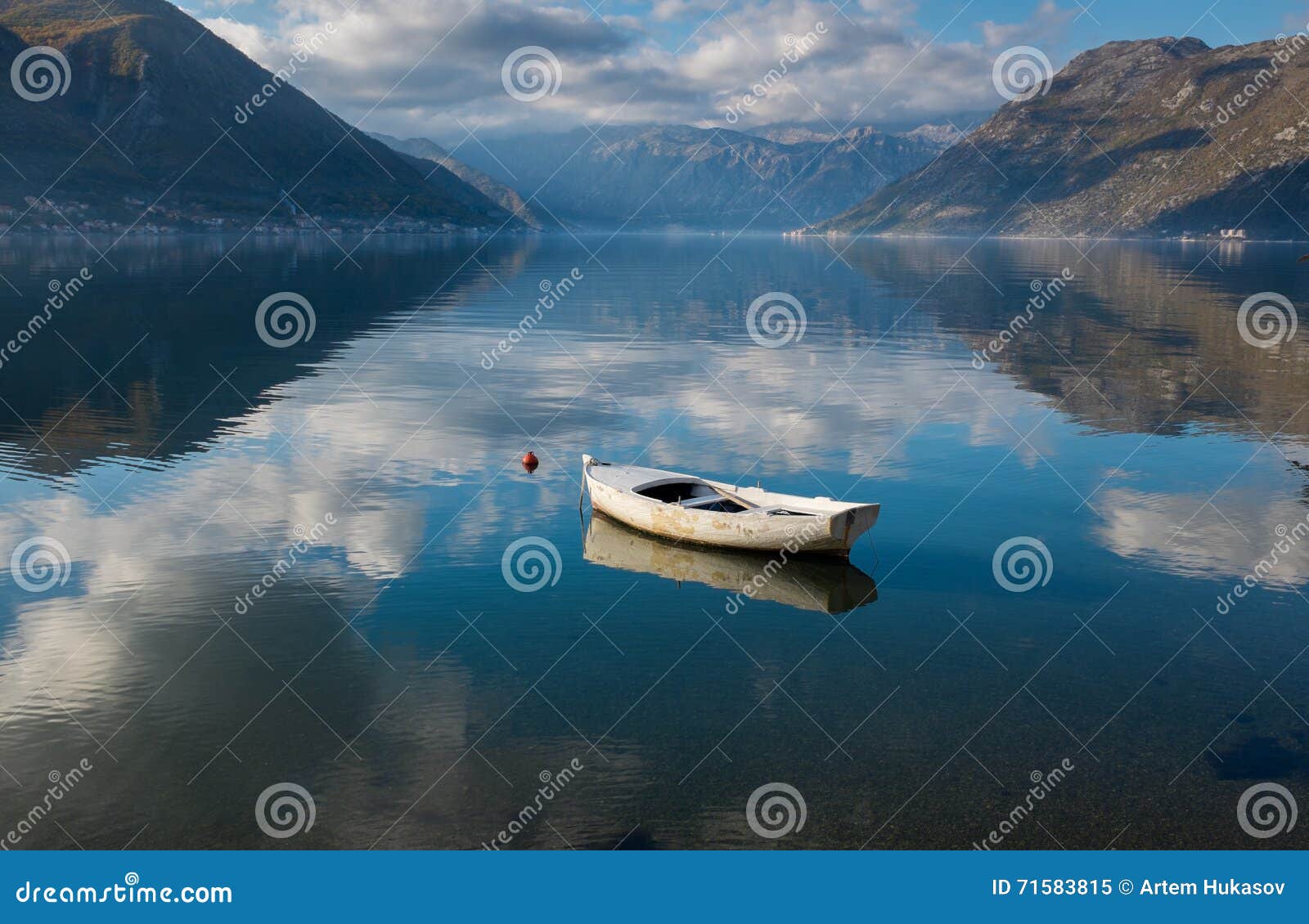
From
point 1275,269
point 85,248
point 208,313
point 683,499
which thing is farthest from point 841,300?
point 85,248

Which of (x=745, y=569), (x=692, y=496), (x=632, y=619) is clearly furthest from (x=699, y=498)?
(x=632, y=619)

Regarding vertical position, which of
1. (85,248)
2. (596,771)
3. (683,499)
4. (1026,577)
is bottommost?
(85,248)

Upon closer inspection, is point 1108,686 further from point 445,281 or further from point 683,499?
point 445,281

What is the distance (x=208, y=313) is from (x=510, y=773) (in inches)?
3126

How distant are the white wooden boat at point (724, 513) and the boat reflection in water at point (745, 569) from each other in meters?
0.39

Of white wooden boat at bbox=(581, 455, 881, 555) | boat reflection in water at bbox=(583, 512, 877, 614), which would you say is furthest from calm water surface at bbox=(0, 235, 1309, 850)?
white wooden boat at bbox=(581, 455, 881, 555)

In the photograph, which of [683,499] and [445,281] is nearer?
[683,499]

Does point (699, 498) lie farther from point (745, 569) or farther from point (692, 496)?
point (745, 569)

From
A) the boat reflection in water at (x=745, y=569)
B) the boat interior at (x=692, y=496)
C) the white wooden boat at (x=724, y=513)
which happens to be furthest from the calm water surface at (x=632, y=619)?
the boat interior at (x=692, y=496)

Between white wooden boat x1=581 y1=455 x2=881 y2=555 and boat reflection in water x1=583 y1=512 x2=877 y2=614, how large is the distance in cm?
39

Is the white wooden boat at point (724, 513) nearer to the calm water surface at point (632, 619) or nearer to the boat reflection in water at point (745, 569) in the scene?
the boat reflection in water at point (745, 569)

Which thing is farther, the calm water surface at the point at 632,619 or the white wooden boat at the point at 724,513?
the white wooden boat at the point at 724,513

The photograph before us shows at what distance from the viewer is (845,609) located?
1025 inches

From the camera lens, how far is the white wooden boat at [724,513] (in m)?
28.2
